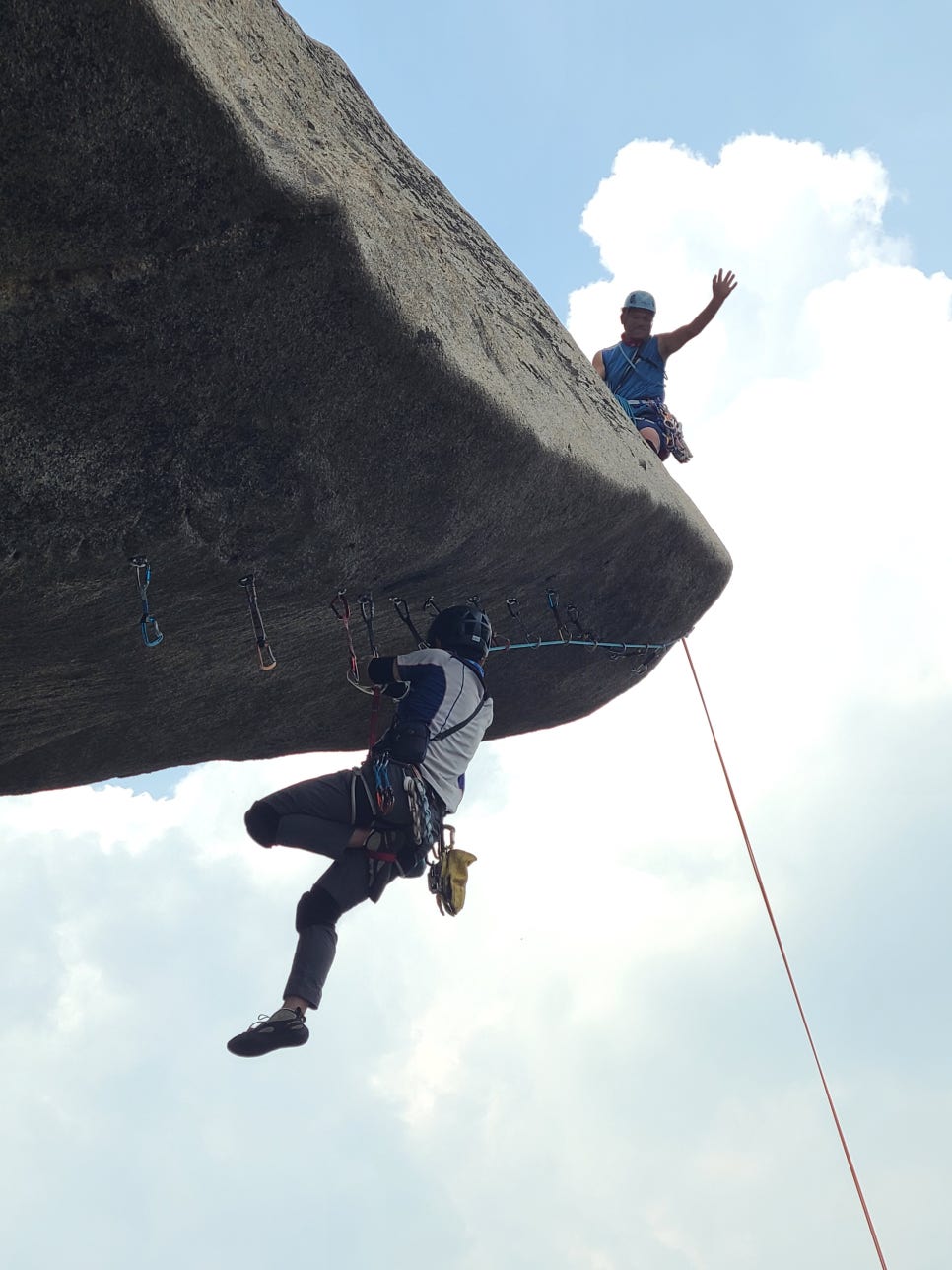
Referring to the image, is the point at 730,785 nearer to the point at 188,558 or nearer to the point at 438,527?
the point at 438,527

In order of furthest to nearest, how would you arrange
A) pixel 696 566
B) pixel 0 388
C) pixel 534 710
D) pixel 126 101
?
1. pixel 534 710
2. pixel 696 566
3. pixel 0 388
4. pixel 126 101

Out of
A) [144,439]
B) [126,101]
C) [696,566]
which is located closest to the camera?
[126,101]

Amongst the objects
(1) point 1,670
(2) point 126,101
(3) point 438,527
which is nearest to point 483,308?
(3) point 438,527

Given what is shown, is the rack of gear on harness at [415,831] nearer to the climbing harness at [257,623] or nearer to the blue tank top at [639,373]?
the climbing harness at [257,623]

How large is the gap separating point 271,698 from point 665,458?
2.85 meters

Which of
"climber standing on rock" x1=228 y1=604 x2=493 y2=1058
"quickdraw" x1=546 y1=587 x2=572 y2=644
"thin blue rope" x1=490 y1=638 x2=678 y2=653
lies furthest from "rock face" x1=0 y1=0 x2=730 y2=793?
"climber standing on rock" x1=228 y1=604 x2=493 y2=1058

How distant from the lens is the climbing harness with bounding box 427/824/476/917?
18.0ft

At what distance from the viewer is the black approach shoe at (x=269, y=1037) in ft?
15.6

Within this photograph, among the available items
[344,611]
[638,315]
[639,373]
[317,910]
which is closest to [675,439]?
[639,373]

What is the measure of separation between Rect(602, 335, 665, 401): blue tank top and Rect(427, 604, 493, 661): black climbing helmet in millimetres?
2742

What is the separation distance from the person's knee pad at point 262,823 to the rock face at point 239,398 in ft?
2.70

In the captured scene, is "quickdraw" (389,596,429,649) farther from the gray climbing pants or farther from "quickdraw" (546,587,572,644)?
"quickdraw" (546,587,572,644)

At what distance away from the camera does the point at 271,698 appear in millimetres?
6734

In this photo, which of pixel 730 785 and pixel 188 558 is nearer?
pixel 188 558
